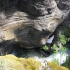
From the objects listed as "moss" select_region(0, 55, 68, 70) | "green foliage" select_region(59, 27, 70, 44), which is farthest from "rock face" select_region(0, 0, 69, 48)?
"moss" select_region(0, 55, 68, 70)

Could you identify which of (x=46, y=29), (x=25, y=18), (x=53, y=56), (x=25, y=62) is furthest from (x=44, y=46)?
(x=25, y=62)

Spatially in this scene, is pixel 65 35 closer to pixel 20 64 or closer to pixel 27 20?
pixel 27 20

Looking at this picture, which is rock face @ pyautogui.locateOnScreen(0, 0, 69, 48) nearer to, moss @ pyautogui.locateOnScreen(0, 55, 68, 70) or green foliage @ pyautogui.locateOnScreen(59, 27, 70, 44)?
green foliage @ pyautogui.locateOnScreen(59, 27, 70, 44)

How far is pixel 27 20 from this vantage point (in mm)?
10789

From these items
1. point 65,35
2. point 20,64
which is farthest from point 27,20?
point 20,64

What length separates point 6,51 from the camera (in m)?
11.9

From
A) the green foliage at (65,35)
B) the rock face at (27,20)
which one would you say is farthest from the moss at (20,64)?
the green foliage at (65,35)

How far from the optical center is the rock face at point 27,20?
33.0 ft

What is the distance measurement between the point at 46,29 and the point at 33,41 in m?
1.27

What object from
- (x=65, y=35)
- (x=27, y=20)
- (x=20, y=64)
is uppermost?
(x=20, y=64)

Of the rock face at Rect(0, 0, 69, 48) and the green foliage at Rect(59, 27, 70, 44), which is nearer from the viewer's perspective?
the rock face at Rect(0, 0, 69, 48)

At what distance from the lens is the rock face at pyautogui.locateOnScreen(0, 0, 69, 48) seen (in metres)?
10.1

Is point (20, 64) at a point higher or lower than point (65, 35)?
higher

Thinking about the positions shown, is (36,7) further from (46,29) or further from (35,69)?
(35,69)
